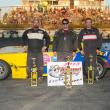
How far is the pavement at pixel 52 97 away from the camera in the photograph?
A: 932cm

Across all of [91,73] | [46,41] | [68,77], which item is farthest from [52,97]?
[46,41]

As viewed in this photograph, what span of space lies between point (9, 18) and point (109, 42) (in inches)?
827

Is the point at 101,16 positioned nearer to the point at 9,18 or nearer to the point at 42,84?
the point at 9,18

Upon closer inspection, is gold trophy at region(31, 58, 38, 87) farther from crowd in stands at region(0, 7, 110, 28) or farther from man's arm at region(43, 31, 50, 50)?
crowd in stands at region(0, 7, 110, 28)

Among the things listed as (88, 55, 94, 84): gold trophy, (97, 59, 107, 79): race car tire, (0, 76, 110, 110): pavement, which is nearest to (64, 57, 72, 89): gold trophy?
(0, 76, 110, 110): pavement

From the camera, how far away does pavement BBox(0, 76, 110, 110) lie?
9.32 meters

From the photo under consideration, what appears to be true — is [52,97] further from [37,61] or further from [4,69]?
[4,69]

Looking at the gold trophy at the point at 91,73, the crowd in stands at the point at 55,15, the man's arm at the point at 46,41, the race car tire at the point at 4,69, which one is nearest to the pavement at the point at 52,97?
the gold trophy at the point at 91,73

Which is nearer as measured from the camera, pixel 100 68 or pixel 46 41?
pixel 46 41

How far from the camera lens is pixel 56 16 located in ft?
122

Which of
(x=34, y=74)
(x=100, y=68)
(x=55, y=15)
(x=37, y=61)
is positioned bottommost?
(x=55, y=15)

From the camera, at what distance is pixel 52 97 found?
34.6 feet

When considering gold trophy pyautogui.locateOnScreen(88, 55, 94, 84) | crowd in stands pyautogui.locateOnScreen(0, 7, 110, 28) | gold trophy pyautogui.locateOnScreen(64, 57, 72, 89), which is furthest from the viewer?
crowd in stands pyautogui.locateOnScreen(0, 7, 110, 28)

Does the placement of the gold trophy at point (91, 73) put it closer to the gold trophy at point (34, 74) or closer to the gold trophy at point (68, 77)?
the gold trophy at point (68, 77)
